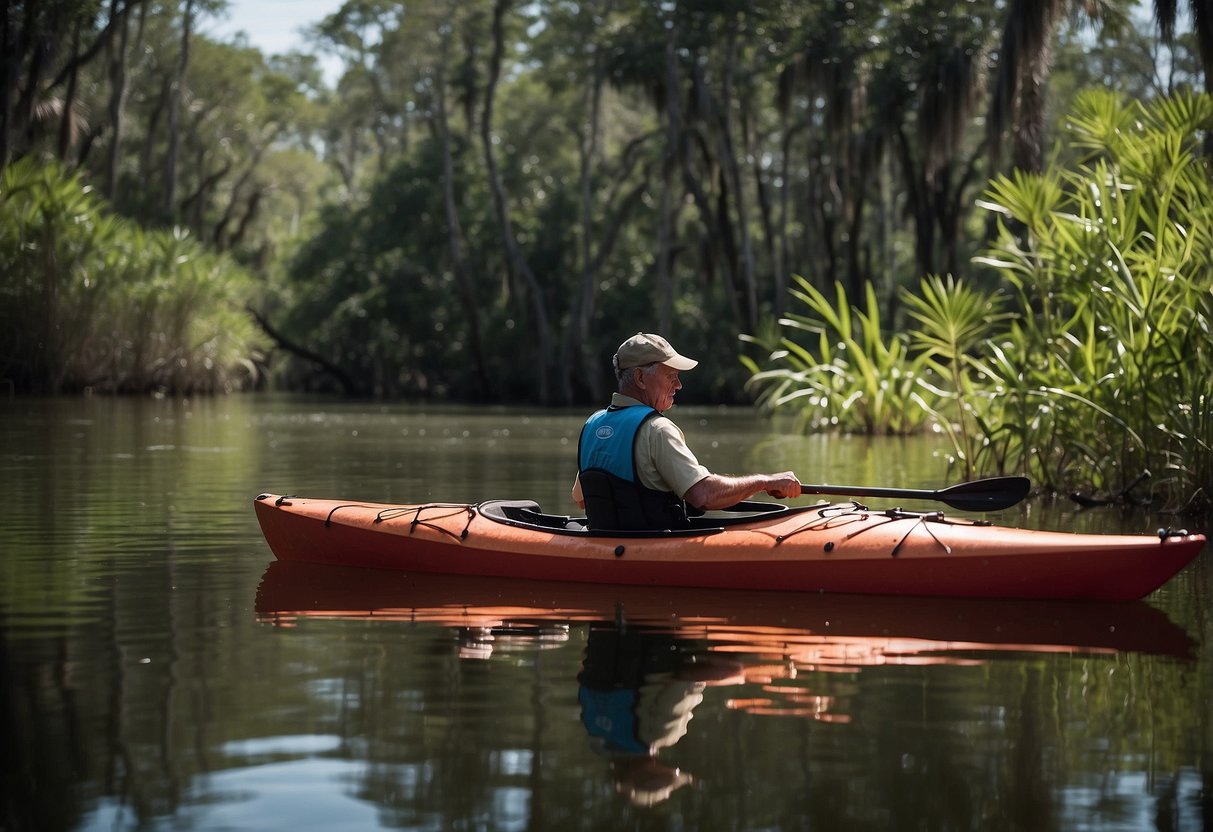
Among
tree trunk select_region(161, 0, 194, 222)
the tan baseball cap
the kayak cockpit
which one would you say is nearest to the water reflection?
the kayak cockpit

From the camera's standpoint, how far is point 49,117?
35188 millimetres

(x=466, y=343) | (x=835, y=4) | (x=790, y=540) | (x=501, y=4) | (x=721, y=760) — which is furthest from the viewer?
(x=466, y=343)

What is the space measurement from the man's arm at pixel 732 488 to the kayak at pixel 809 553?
0.28 metres

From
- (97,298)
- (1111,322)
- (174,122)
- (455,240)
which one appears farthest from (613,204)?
(1111,322)

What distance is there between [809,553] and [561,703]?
248 centimetres

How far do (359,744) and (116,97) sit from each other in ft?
112

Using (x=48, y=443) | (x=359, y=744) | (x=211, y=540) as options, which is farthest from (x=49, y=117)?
(x=359, y=744)

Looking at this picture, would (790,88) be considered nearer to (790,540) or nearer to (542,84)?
(542,84)

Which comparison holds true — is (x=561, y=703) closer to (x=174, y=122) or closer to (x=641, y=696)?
(x=641, y=696)

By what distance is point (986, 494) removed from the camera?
7.39 meters

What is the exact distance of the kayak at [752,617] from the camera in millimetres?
5875

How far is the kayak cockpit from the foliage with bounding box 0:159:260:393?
21.5 m

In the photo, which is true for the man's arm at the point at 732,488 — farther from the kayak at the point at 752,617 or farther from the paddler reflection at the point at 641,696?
the paddler reflection at the point at 641,696

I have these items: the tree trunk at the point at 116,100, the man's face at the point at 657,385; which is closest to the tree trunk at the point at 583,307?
the tree trunk at the point at 116,100
